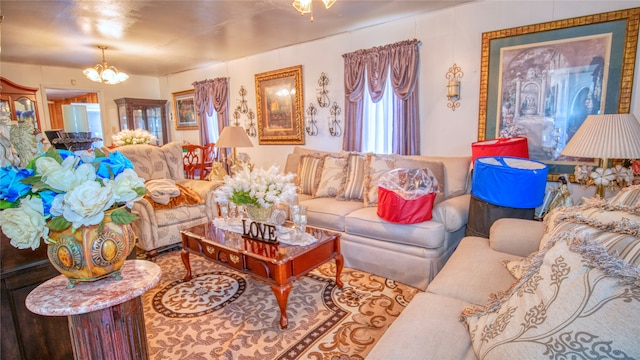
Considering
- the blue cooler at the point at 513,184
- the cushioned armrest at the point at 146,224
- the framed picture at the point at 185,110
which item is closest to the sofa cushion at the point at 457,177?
the blue cooler at the point at 513,184

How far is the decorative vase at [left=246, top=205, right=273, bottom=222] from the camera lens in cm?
238

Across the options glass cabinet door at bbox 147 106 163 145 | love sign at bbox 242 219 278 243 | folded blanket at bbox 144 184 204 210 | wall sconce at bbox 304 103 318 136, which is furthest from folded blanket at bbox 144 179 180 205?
glass cabinet door at bbox 147 106 163 145

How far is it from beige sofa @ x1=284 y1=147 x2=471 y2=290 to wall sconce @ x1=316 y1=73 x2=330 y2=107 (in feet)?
4.06

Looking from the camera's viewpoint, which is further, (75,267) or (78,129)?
(78,129)

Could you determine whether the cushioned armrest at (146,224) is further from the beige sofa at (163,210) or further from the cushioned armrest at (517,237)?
the cushioned armrest at (517,237)

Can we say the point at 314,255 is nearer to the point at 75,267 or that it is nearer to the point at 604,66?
the point at 75,267

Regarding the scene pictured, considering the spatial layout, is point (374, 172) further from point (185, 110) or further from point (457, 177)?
point (185, 110)

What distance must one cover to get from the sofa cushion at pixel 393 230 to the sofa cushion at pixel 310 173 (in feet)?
2.79

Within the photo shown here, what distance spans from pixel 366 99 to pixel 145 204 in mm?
Answer: 2877

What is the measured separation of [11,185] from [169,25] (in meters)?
3.72

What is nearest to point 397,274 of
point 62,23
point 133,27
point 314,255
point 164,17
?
point 314,255

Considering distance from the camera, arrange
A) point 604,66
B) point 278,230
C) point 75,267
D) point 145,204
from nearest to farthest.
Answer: point 75,267, point 278,230, point 604,66, point 145,204

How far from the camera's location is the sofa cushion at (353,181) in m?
3.30

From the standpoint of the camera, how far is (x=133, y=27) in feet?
12.8
